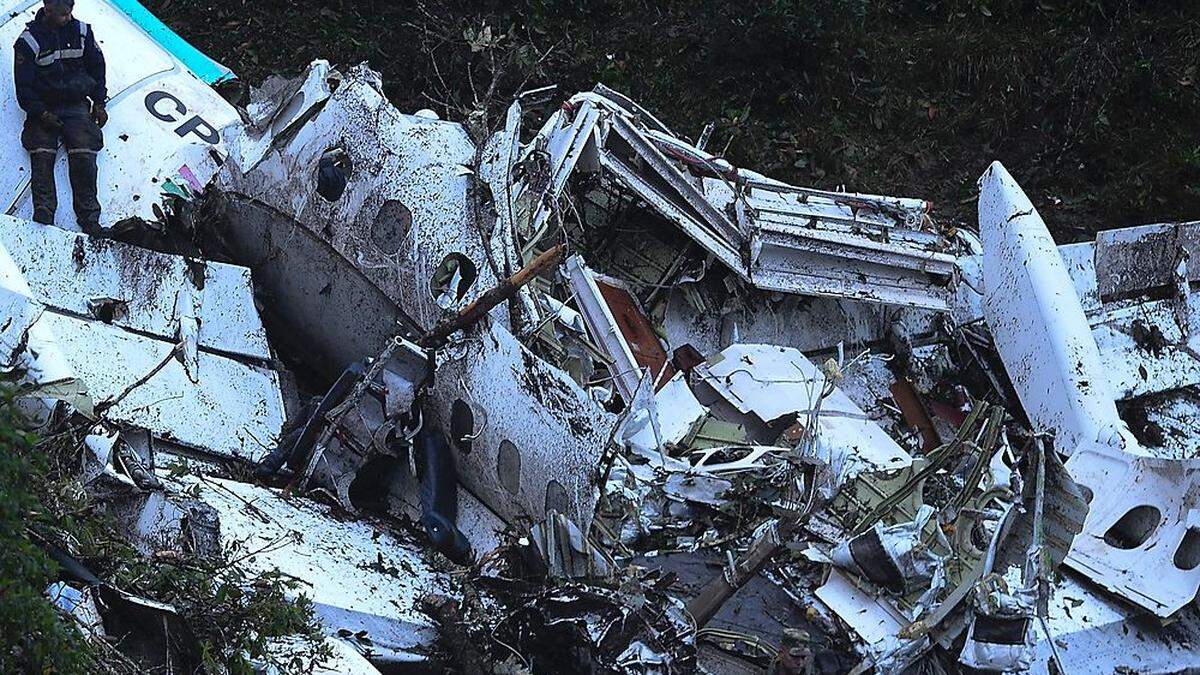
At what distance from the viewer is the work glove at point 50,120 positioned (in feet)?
23.9

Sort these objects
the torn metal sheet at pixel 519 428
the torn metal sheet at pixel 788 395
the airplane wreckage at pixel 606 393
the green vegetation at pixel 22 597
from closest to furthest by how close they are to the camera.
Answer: the green vegetation at pixel 22 597 → the airplane wreckage at pixel 606 393 → the torn metal sheet at pixel 519 428 → the torn metal sheet at pixel 788 395

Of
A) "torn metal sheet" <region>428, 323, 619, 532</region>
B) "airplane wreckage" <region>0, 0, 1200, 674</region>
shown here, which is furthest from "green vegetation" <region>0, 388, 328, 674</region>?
"torn metal sheet" <region>428, 323, 619, 532</region>

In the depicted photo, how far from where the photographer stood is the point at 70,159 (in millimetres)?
7375

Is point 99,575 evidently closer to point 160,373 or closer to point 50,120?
point 160,373

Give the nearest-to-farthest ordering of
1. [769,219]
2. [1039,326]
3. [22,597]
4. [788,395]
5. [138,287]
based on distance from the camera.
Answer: [22,597], [788,395], [1039,326], [769,219], [138,287]

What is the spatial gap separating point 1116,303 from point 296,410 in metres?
3.95

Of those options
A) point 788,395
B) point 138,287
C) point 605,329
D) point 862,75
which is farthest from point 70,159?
point 862,75

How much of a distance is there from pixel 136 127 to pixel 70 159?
0.44 m

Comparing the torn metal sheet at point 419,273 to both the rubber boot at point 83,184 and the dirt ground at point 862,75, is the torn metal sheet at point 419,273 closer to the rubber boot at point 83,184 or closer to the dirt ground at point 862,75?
the rubber boot at point 83,184

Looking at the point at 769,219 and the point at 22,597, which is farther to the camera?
the point at 769,219

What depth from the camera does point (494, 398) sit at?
5598mm

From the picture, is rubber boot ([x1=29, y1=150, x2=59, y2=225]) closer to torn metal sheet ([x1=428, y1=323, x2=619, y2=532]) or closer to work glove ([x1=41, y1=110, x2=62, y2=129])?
work glove ([x1=41, y1=110, x2=62, y2=129])

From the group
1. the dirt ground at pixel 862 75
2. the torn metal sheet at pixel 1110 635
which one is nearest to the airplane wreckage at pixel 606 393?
the torn metal sheet at pixel 1110 635

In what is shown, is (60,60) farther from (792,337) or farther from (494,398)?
(792,337)
